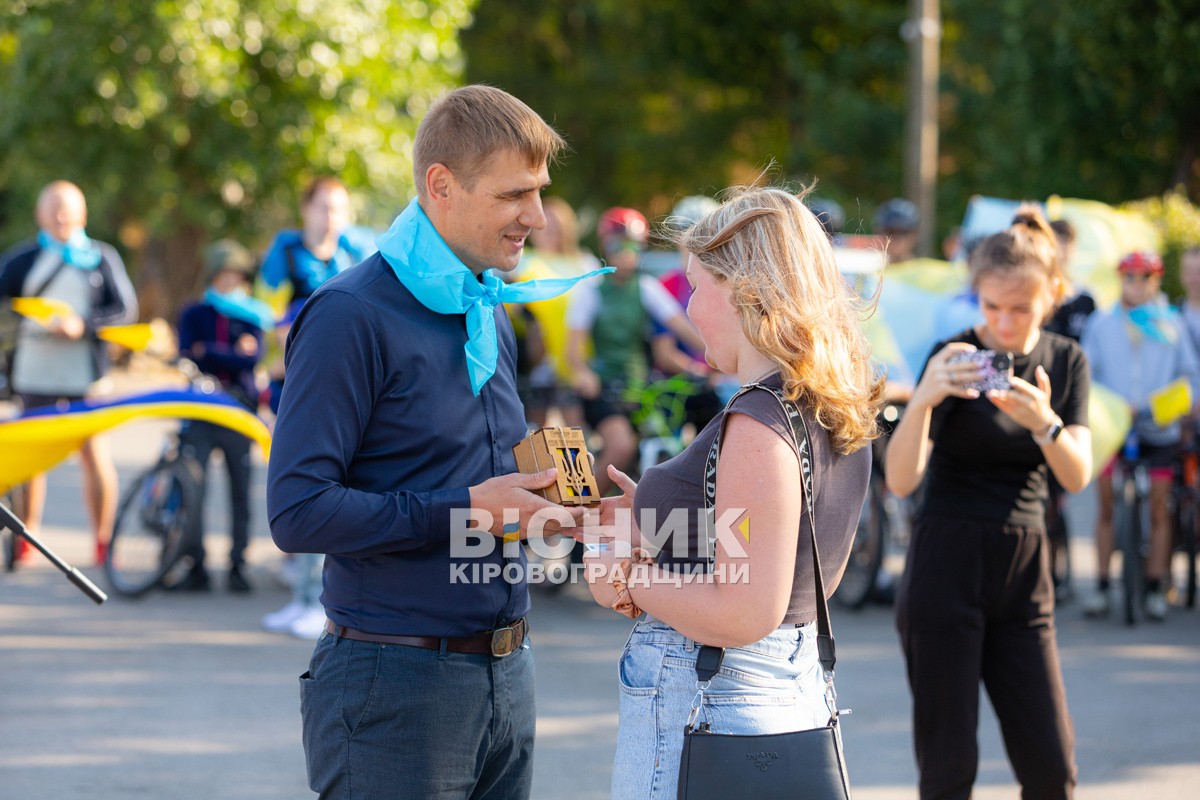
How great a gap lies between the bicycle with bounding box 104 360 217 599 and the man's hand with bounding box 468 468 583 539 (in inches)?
226

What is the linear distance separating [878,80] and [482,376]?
2969 cm

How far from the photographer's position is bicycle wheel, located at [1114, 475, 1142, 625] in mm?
7801

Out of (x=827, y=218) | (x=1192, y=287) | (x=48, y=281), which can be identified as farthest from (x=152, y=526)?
(x=1192, y=287)

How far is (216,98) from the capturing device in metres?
20.3

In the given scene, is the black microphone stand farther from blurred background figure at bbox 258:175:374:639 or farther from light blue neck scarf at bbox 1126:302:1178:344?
light blue neck scarf at bbox 1126:302:1178:344


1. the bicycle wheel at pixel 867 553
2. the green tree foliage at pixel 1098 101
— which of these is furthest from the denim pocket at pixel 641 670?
the green tree foliage at pixel 1098 101

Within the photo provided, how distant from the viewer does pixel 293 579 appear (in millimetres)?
8672

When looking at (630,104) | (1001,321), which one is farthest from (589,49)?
(1001,321)

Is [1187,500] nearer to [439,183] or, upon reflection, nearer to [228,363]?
[228,363]

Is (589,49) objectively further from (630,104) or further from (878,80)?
(878,80)

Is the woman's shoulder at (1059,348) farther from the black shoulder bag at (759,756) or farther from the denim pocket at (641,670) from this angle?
the denim pocket at (641,670)

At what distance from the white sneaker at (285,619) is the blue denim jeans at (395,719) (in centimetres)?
490

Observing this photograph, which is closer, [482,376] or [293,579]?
[482,376]

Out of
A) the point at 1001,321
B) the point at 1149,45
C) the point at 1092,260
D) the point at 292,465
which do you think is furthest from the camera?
the point at 1149,45
